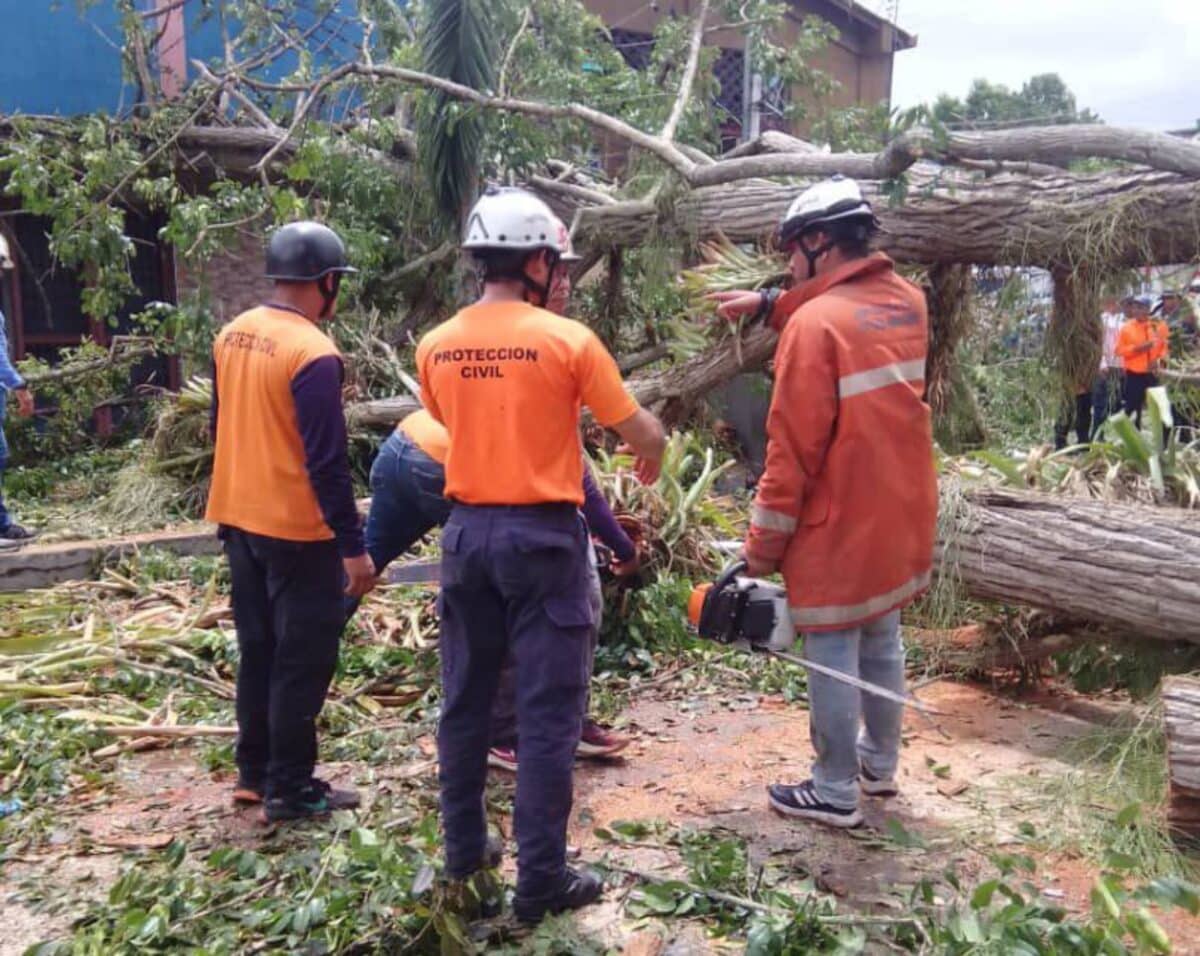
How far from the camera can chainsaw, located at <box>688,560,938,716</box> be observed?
135 inches

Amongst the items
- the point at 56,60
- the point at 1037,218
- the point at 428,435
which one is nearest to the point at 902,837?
the point at 428,435

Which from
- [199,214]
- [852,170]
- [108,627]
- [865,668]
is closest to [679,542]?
[865,668]

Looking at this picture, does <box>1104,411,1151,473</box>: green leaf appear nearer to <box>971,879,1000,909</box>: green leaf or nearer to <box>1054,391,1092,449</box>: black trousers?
<box>1054,391,1092,449</box>: black trousers

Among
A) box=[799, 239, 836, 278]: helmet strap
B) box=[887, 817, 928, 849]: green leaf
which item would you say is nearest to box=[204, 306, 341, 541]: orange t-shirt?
box=[799, 239, 836, 278]: helmet strap

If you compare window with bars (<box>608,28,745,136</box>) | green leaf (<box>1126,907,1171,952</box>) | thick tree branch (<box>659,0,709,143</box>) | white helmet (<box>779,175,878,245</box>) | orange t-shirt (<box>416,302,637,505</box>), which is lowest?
green leaf (<box>1126,907,1171,952</box>)

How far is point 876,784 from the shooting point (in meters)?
3.68

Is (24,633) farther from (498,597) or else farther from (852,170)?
(852,170)

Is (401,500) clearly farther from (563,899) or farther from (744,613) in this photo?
(563,899)

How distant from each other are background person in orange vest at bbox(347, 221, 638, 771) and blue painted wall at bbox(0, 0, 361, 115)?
24.0 feet

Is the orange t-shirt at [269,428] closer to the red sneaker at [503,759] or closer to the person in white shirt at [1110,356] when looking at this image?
the red sneaker at [503,759]

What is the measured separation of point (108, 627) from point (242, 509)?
2367 mm

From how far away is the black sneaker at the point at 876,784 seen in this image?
3676mm

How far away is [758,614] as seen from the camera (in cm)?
345

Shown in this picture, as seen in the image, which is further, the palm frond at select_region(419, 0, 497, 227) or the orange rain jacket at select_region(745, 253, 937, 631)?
the palm frond at select_region(419, 0, 497, 227)
